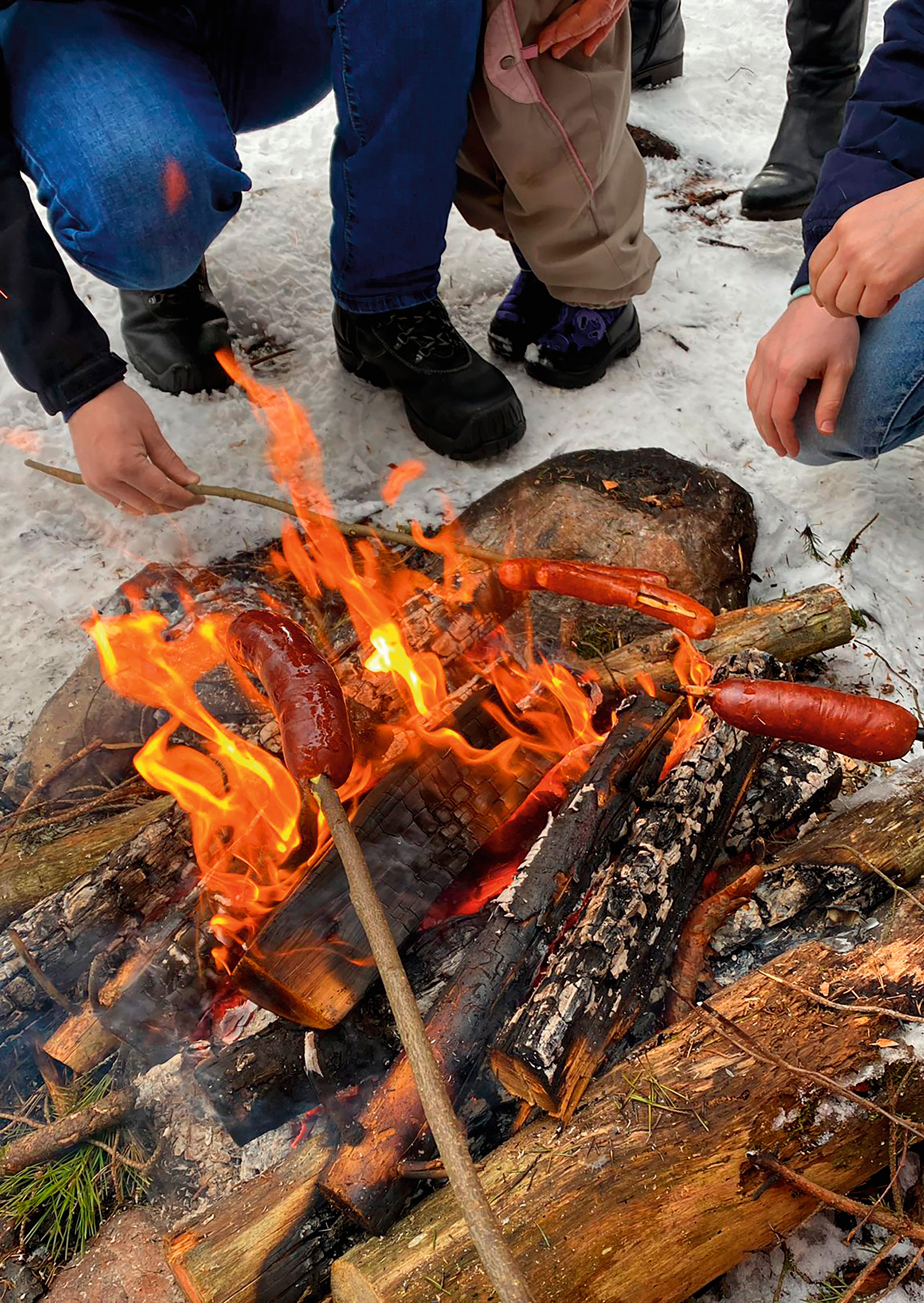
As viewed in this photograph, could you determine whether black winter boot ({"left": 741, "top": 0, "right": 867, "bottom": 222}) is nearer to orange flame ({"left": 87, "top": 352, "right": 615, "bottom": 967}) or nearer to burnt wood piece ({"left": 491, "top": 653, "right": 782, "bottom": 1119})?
orange flame ({"left": 87, "top": 352, "right": 615, "bottom": 967})

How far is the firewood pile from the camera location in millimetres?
1459

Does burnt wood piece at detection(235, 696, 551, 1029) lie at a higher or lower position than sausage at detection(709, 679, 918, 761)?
lower

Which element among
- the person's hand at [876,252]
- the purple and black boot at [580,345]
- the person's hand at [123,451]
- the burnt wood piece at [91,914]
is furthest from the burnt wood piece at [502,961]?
the purple and black boot at [580,345]

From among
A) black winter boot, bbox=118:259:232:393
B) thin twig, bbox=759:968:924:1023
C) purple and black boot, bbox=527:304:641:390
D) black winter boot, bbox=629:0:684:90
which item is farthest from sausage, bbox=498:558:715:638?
black winter boot, bbox=629:0:684:90

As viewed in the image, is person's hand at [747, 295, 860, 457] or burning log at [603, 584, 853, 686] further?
burning log at [603, 584, 853, 686]

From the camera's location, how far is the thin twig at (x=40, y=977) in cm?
202

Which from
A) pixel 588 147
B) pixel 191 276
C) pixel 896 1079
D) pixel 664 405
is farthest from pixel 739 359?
pixel 896 1079

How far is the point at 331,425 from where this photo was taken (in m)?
3.22

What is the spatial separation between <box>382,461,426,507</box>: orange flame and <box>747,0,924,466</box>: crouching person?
1.27m

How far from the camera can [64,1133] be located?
6.21 ft

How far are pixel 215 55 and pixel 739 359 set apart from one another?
223 cm

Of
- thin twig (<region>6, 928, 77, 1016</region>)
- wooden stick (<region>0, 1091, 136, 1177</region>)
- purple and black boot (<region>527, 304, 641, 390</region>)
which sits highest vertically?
purple and black boot (<region>527, 304, 641, 390</region>)

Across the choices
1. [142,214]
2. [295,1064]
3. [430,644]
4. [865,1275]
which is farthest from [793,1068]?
[142,214]

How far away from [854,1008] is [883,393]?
5.49ft
